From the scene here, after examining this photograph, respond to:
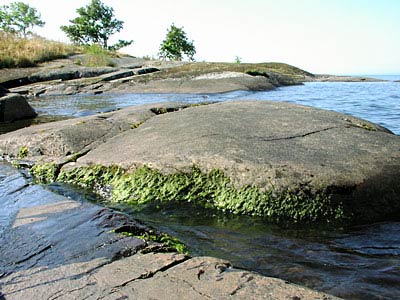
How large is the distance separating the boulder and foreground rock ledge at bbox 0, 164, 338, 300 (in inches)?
265

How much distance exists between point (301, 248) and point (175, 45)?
37.5 m

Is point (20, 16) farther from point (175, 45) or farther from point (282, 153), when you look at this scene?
point (282, 153)

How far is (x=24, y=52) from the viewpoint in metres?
22.5

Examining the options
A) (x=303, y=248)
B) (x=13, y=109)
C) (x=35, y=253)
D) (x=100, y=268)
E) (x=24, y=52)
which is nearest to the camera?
(x=100, y=268)

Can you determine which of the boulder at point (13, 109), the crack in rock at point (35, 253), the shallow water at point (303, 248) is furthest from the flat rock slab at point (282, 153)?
the boulder at point (13, 109)

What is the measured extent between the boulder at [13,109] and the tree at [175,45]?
3029 centimetres

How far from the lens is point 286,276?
219 centimetres

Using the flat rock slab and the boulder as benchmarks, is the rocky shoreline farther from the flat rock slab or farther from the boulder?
the flat rock slab

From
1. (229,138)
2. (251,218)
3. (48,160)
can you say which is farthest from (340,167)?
(48,160)

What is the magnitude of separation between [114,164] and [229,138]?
118cm

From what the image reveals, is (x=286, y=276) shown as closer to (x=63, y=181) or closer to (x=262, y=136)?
(x=262, y=136)

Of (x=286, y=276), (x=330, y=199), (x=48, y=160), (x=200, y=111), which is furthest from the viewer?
(x=200, y=111)

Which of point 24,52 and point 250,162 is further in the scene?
point 24,52

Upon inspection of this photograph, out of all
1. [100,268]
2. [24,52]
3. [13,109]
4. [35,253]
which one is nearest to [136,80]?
[13,109]
